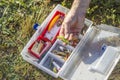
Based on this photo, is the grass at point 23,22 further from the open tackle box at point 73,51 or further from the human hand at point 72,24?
the human hand at point 72,24

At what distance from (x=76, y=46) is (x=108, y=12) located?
0.55m

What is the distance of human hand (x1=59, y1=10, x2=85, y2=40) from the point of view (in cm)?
277

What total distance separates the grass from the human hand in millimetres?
385

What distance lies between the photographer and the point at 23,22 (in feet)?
10.5

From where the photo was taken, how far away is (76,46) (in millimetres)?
2891

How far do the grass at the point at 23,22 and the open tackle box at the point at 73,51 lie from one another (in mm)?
117

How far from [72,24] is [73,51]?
218 mm

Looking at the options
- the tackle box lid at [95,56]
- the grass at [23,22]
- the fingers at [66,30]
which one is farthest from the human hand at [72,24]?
the grass at [23,22]

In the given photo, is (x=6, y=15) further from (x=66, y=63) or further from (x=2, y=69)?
(x=66, y=63)

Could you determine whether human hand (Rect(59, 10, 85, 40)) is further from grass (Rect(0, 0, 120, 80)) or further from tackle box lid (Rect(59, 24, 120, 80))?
grass (Rect(0, 0, 120, 80))

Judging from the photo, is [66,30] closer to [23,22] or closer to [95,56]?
[95,56]

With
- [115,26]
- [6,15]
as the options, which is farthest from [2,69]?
[115,26]

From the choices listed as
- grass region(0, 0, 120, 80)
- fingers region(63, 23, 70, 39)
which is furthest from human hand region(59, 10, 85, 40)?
grass region(0, 0, 120, 80)

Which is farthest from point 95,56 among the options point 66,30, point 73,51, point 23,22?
point 23,22
